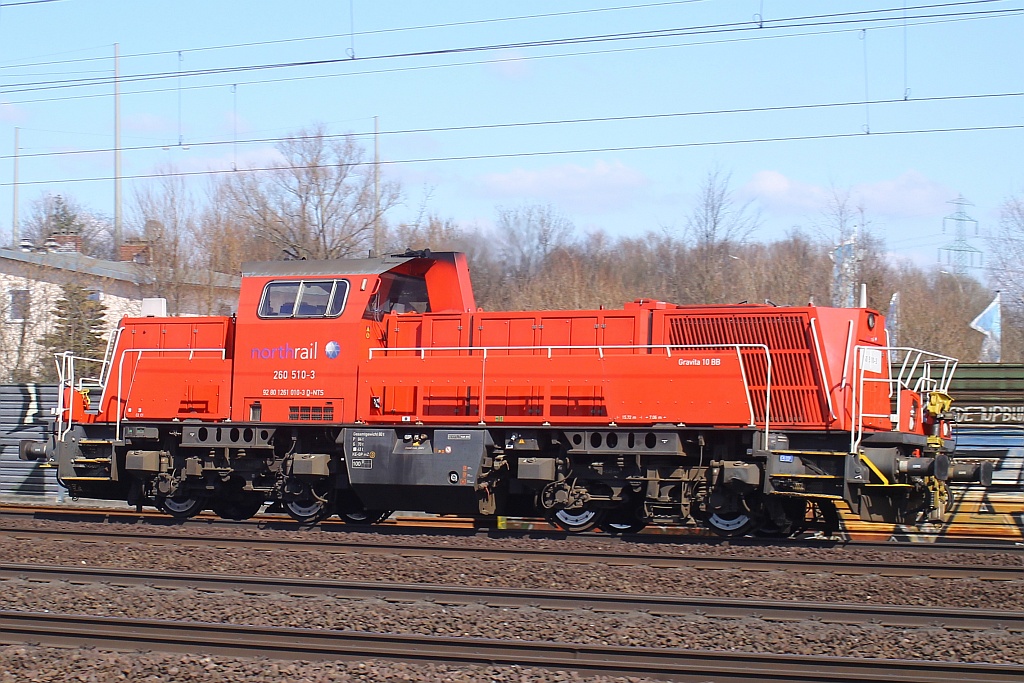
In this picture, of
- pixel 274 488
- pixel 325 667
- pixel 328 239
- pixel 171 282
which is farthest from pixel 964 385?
pixel 171 282

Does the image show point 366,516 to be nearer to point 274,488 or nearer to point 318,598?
point 274,488

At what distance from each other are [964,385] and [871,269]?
11.8 m

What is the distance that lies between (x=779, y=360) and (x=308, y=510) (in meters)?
7.04

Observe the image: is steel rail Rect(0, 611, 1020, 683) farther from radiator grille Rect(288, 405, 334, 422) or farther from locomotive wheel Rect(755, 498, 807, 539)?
locomotive wheel Rect(755, 498, 807, 539)

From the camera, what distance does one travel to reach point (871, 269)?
2934 centimetres

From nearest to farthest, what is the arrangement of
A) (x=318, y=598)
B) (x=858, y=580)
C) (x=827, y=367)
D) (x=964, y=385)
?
(x=318, y=598) → (x=858, y=580) → (x=827, y=367) → (x=964, y=385)

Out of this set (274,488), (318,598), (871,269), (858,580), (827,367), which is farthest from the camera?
(871,269)

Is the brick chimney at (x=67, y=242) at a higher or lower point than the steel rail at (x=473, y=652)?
higher

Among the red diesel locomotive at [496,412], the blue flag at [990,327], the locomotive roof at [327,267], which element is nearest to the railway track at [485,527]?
the red diesel locomotive at [496,412]

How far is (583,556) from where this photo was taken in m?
11.8

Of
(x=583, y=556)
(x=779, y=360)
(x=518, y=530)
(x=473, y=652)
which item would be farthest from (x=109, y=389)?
(x=473, y=652)

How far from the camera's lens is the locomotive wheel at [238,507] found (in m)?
15.9

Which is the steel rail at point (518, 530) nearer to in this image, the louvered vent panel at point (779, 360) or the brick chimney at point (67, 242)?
the louvered vent panel at point (779, 360)

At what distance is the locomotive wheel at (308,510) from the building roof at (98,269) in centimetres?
1681
